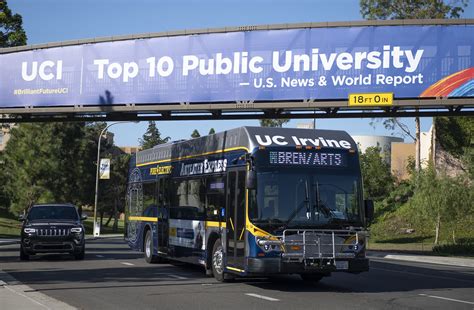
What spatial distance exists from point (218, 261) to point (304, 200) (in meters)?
2.92

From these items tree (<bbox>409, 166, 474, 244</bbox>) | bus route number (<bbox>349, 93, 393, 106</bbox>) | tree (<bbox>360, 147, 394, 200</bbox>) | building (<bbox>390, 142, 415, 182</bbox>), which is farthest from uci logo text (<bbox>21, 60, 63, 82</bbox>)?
building (<bbox>390, 142, 415, 182</bbox>)

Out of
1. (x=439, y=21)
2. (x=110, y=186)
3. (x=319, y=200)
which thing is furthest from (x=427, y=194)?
(x=110, y=186)

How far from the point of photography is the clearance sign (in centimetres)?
2497

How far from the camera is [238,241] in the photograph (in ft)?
48.4

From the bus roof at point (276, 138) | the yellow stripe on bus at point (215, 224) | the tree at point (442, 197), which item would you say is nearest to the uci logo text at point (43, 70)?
the bus roof at point (276, 138)

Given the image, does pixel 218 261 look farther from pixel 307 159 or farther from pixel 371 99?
pixel 371 99

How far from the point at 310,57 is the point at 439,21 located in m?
4.68

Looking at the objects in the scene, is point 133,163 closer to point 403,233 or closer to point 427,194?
point 427,194

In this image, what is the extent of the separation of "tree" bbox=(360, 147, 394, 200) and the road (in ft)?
143

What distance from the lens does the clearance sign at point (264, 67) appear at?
25.0 m

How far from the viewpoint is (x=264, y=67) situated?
85.9 ft

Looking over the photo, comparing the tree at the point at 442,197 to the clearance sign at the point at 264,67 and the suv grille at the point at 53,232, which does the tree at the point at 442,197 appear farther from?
the suv grille at the point at 53,232

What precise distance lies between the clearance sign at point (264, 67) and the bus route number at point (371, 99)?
36 mm

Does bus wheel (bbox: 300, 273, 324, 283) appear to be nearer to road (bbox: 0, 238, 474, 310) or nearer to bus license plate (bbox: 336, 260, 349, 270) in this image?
road (bbox: 0, 238, 474, 310)
